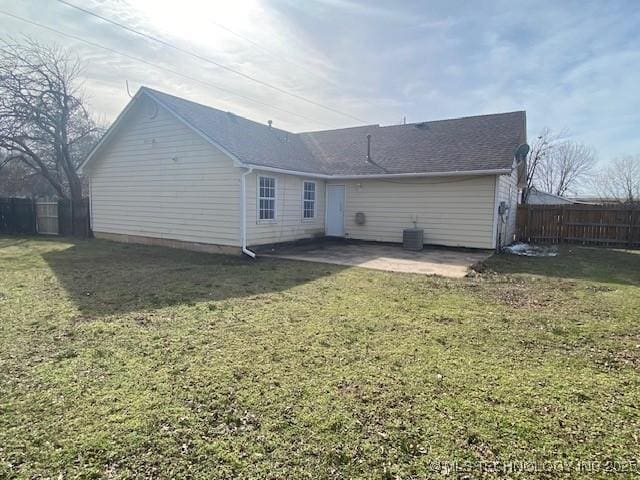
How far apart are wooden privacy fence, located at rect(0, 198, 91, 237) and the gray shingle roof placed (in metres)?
7.91

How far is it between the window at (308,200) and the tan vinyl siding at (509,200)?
6.19 metres

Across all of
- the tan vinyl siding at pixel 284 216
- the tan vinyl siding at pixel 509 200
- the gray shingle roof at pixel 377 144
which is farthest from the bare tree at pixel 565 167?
the tan vinyl siding at pixel 284 216

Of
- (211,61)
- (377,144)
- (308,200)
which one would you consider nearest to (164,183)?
(308,200)

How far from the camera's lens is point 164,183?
38.5ft

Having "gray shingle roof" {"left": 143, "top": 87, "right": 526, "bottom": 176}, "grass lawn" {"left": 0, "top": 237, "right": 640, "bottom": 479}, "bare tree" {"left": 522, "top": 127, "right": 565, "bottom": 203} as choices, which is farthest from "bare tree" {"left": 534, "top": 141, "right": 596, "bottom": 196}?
"grass lawn" {"left": 0, "top": 237, "right": 640, "bottom": 479}

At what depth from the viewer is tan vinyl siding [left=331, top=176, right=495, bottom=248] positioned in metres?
11.3

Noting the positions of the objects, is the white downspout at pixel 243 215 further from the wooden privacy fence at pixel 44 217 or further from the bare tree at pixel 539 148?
the bare tree at pixel 539 148

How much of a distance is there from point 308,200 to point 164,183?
4850 mm

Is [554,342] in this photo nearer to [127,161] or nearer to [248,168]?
[248,168]

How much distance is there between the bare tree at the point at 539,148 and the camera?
28.7 m

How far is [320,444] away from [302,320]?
2.48 m

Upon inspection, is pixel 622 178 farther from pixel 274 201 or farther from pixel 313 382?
pixel 313 382

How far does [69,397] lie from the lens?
283cm

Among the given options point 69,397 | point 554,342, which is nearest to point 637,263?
point 554,342
